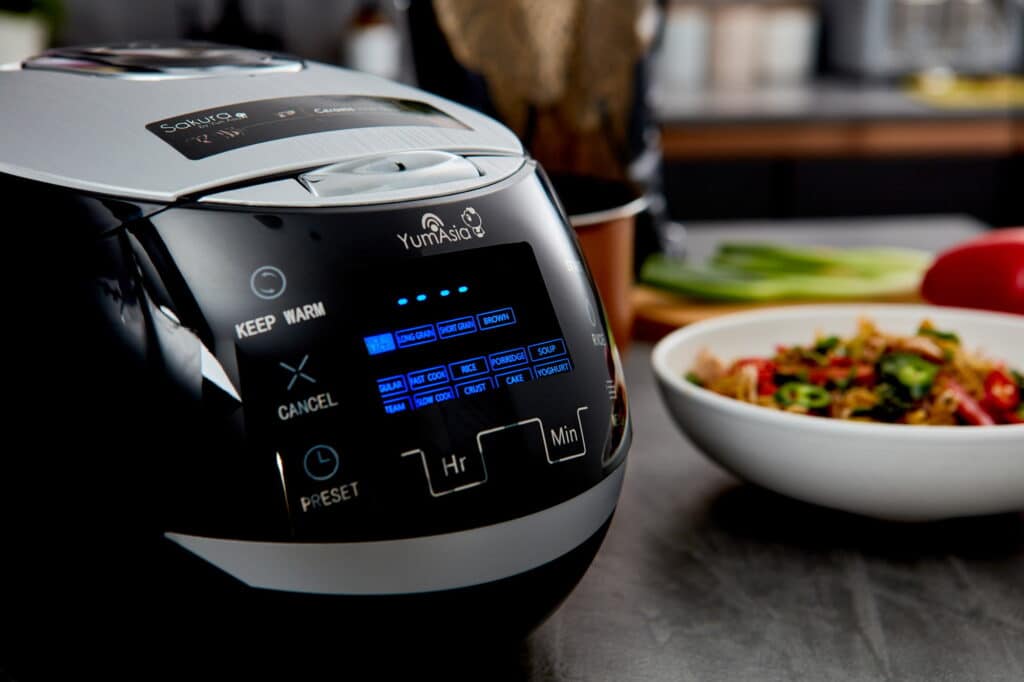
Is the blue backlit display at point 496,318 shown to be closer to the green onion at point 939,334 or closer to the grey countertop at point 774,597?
the grey countertop at point 774,597

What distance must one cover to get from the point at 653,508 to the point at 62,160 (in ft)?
1.22

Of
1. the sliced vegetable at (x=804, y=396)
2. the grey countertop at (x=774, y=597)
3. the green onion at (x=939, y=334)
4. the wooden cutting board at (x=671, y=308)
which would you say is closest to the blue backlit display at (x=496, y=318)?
the grey countertop at (x=774, y=597)

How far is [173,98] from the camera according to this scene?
1.44 feet

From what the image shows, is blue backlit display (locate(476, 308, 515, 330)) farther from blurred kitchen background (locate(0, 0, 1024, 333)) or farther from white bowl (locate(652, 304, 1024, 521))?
blurred kitchen background (locate(0, 0, 1024, 333))

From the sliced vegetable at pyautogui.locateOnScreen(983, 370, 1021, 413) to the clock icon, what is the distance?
405 millimetres

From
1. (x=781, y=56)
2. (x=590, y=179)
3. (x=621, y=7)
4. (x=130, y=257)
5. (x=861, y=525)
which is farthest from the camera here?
(x=781, y=56)

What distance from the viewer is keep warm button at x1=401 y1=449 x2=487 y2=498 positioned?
385mm

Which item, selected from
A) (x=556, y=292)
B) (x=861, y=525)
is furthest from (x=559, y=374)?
(x=861, y=525)

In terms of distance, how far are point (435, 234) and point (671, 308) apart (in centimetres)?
60

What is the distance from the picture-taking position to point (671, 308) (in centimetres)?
97

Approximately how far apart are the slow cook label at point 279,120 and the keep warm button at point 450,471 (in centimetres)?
13

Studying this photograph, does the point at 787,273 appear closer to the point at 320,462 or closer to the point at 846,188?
the point at 320,462

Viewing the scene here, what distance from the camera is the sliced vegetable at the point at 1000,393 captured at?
23.9 inches

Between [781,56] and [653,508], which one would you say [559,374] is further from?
[781,56]
